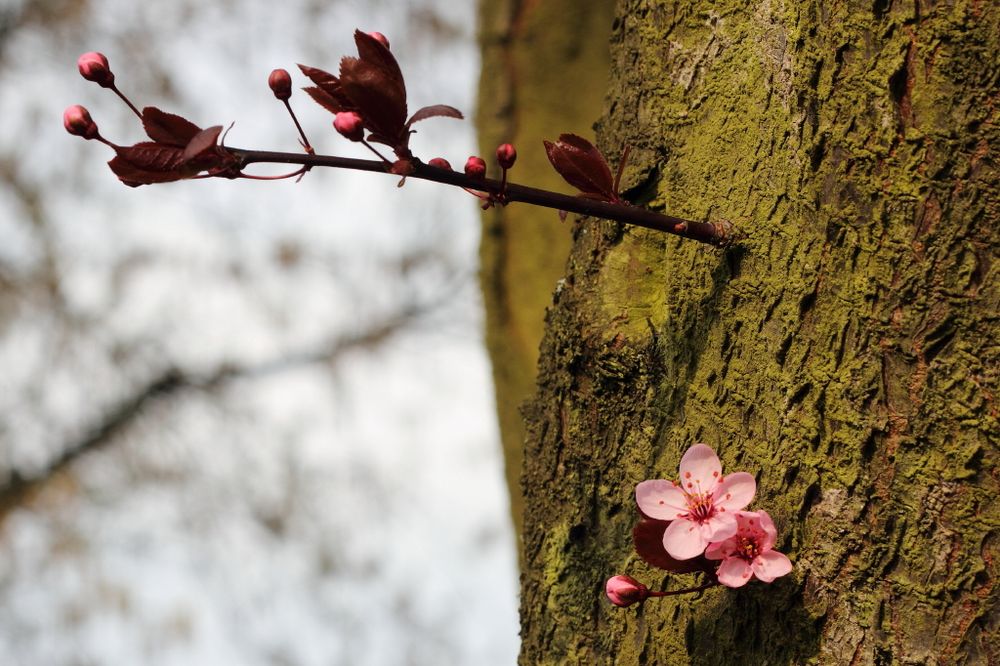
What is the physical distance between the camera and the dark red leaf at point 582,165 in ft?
2.65

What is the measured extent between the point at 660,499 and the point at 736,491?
2.3 inches

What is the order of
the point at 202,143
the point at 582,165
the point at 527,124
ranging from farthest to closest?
the point at 527,124 → the point at 582,165 → the point at 202,143

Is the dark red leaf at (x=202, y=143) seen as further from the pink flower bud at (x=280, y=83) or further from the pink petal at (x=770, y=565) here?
the pink petal at (x=770, y=565)

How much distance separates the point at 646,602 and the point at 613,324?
0.26m

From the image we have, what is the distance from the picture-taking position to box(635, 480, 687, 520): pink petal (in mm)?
760

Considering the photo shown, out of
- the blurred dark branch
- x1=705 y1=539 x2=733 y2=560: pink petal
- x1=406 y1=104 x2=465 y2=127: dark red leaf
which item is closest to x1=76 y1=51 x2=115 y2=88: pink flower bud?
x1=406 y1=104 x2=465 y2=127: dark red leaf

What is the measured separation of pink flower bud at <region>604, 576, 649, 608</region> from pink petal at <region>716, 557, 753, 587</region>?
0.07m

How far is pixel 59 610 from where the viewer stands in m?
4.29

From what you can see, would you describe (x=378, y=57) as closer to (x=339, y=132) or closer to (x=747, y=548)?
(x=339, y=132)

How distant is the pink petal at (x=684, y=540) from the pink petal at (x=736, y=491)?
1.2 inches

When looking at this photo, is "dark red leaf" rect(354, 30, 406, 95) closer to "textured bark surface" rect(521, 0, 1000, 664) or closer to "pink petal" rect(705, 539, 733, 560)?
"textured bark surface" rect(521, 0, 1000, 664)

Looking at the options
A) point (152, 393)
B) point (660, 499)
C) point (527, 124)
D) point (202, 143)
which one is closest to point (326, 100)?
point (202, 143)

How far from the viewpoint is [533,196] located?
30.3 inches

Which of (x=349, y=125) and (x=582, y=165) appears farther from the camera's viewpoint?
(x=582, y=165)
